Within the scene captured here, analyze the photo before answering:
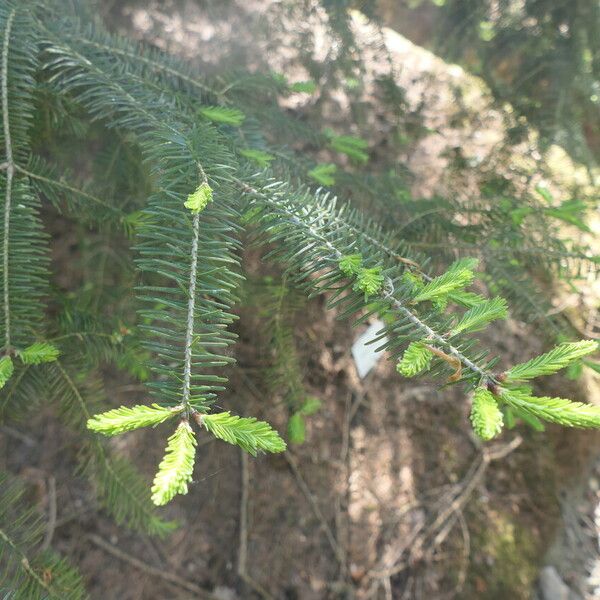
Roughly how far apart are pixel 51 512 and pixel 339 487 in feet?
4.79

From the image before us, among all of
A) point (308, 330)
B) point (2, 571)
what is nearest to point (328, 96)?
point (308, 330)

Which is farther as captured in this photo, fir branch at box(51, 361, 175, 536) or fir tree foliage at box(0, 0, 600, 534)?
fir branch at box(51, 361, 175, 536)

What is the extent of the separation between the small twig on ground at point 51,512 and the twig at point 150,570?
0.18 meters

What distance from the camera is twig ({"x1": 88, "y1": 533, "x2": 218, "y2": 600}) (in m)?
2.28

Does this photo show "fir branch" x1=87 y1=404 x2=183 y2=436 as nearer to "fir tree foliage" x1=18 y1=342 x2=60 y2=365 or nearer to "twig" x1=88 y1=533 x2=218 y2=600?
"fir tree foliage" x1=18 y1=342 x2=60 y2=365

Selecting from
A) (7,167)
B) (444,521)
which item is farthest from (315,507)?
(7,167)

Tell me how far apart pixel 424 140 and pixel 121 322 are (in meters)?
2.46

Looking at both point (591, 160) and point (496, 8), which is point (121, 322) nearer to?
point (591, 160)

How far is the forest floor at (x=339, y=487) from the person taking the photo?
232 cm

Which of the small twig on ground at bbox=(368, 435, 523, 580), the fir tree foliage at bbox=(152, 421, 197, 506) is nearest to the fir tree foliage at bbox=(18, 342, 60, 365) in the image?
the fir tree foliage at bbox=(152, 421, 197, 506)

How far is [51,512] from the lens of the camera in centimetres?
226

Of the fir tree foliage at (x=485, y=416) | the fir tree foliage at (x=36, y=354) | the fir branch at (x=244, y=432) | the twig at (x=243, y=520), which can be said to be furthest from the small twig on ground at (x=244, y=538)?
the fir tree foliage at (x=485, y=416)

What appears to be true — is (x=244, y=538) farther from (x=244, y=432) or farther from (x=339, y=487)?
(x=244, y=432)

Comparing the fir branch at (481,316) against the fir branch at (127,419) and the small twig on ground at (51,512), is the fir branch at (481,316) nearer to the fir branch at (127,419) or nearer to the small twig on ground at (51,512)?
the fir branch at (127,419)
